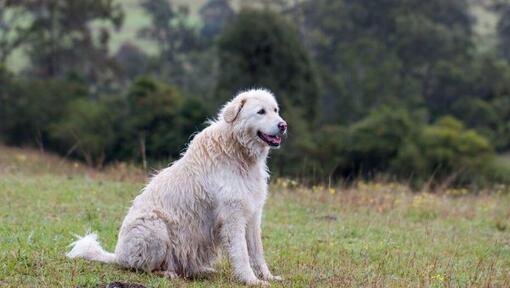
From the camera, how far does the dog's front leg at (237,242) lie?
8.78 metres

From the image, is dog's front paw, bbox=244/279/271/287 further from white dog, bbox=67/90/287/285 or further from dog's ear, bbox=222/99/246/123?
dog's ear, bbox=222/99/246/123

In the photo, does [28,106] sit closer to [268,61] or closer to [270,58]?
[268,61]

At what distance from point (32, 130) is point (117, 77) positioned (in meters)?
10.5

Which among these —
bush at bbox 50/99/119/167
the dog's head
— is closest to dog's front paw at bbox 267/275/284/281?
the dog's head

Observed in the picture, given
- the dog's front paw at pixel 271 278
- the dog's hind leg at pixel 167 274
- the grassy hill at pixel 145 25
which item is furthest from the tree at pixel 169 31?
the dog's hind leg at pixel 167 274

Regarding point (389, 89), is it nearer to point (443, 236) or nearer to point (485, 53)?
point (485, 53)

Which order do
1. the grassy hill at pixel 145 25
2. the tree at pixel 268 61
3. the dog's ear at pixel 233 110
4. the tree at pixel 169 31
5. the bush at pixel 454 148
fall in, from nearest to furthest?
1. the dog's ear at pixel 233 110
2. the bush at pixel 454 148
3. the tree at pixel 268 61
4. the grassy hill at pixel 145 25
5. the tree at pixel 169 31

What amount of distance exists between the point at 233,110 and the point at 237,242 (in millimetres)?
1475

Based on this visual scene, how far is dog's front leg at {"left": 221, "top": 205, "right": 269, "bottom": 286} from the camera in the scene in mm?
8781

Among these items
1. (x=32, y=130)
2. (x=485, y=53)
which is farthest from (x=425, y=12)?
(x=32, y=130)

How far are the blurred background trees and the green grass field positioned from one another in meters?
16.5

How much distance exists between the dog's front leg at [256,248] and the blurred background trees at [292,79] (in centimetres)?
2342

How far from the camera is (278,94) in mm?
44844

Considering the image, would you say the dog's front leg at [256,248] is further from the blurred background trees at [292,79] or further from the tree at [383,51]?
the tree at [383,51]
